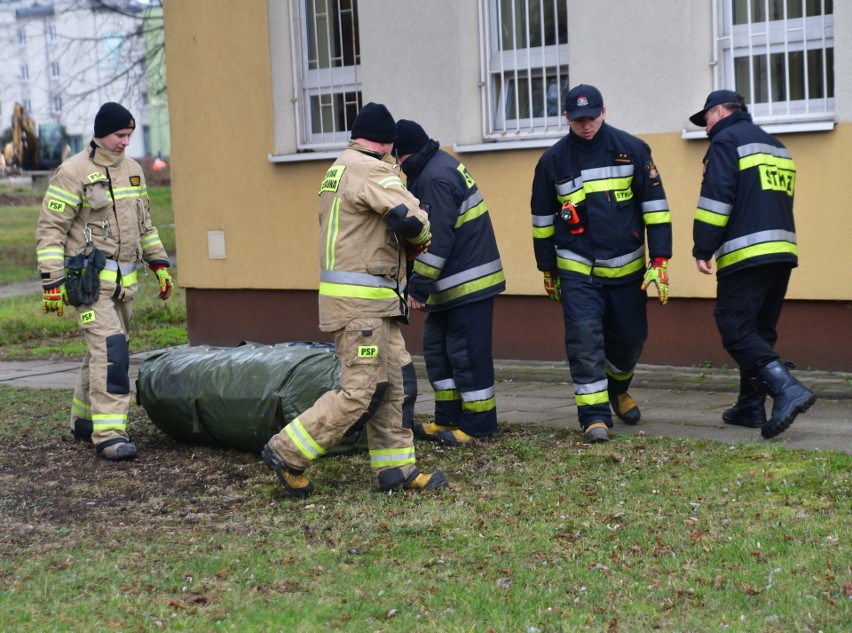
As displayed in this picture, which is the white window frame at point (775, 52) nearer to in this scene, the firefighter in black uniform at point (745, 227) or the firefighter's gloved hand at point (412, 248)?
the firefighter in black uniform at point (745, 227)

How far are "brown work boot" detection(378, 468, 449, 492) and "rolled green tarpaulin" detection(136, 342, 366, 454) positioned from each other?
92 centimetres

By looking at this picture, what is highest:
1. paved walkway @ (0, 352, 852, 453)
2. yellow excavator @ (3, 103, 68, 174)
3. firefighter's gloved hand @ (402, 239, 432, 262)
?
yellow excavator @ (3, 103, 68, 174)

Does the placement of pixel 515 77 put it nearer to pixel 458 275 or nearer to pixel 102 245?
pixel 458 275

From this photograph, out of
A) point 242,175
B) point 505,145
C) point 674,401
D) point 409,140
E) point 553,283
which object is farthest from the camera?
point 242,175

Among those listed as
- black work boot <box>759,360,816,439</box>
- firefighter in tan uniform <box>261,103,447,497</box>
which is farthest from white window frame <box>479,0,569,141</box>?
firefighter in tan uniform <box>261,103,447,497</box>

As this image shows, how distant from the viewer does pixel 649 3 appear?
30.2ft

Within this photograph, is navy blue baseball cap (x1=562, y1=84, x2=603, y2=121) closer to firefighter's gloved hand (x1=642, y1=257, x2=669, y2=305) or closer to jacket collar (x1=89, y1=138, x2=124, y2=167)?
firefighter's gloved hand (x1=642, y1=257, x2=669, y2=305)

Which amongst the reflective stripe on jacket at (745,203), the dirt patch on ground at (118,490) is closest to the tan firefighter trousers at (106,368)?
the dirt patch on ground at (118,490)

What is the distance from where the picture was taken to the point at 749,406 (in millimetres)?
7195

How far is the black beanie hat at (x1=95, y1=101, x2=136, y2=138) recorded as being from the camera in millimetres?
7414

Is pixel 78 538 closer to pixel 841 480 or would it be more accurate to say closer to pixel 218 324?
pixel 841 480

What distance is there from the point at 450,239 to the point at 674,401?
7.20ft

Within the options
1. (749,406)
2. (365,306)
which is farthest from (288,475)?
(749,406)

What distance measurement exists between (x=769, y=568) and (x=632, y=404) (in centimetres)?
300
